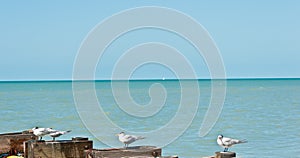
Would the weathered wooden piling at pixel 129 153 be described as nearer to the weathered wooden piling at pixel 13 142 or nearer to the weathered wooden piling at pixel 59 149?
the weathered wooden piling at pixel 59 149

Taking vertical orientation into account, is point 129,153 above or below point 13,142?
below

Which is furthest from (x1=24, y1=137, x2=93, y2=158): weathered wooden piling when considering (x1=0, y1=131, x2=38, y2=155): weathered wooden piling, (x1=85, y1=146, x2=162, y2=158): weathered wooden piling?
(x1=0, y1=131, x2=38, y2=155): weathered wooden piling

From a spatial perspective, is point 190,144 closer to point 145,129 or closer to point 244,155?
point 244,155

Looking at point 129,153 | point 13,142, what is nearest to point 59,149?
point 129,153

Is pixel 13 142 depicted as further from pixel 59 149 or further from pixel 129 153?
pixel 129 153

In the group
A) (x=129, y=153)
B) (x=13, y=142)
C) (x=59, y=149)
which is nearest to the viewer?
(x=129, y=153)

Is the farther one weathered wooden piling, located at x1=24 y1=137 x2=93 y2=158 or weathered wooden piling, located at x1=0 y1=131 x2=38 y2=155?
weathered wooden piling, located at x1=0 y1=131 x2=38 y2=155

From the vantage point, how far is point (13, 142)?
16.2 metres

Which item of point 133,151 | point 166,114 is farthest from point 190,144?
point 166,114

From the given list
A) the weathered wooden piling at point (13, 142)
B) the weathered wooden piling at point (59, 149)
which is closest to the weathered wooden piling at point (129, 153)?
the weathered wooden piling at point (59, 149)

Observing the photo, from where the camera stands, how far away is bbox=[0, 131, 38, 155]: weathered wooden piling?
16172mm

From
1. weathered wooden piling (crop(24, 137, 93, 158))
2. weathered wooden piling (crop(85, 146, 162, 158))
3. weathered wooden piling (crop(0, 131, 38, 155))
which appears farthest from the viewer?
weathered wooden piling (crop(0, 131, 38, 155))

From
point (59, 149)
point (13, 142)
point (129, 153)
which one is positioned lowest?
point (129, 153)

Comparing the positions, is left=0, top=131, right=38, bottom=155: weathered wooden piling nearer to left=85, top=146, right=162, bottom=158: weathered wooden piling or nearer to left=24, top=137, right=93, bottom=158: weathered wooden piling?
left=24, top=137, right=93, bottom=158: weathered wooden piling
